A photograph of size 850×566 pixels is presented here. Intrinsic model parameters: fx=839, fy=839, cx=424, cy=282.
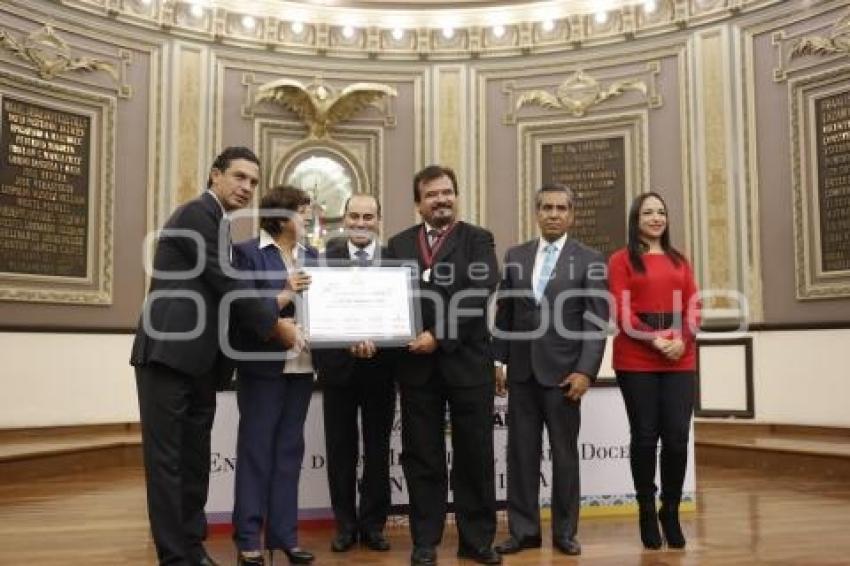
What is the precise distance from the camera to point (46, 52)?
21.1 feet

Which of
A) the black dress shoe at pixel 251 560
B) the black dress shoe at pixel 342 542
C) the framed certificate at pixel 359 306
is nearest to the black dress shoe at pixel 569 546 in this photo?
the black dress shoe at pixel 342 542

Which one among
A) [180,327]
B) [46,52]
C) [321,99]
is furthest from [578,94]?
[180,327]

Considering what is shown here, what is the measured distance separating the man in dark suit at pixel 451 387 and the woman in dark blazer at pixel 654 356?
0.58 metres

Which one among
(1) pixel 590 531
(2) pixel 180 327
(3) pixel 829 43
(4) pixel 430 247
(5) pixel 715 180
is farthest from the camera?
(5) pixel 715 180

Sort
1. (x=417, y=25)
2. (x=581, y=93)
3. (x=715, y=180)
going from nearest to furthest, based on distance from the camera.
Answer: (x=715, y=180) < (x=581, y=93) < (x=417, y=25)

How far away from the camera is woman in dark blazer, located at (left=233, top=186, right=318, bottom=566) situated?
2904mm

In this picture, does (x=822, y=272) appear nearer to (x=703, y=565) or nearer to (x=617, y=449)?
(x=617, y=449)

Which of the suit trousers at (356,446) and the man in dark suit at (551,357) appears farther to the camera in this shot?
the suit trousers at (356,446)

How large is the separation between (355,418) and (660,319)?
1.29 meters

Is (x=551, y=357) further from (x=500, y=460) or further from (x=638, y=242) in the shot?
(x=500, y=460)

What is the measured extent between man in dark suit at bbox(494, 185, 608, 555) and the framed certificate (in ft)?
1.81

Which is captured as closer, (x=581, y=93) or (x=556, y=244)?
(x=556, y=244)

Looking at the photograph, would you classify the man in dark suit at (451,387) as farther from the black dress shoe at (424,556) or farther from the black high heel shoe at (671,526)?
the black high heel shoe at (671,526)

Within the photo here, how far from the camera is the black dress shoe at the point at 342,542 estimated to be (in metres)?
3.35
